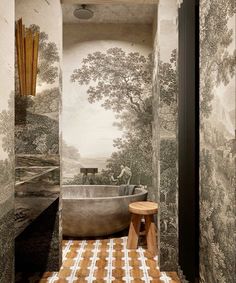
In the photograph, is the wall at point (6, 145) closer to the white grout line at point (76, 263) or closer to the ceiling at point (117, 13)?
the white grout line at point (76, 263)

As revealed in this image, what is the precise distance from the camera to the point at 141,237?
3926 mm

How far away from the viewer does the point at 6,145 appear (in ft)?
5.05

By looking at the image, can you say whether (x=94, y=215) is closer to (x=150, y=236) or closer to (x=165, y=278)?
(x=150, y=236)

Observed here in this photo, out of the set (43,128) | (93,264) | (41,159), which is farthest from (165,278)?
(43,128)

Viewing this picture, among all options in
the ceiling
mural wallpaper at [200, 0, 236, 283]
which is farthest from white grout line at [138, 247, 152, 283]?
the ceiling

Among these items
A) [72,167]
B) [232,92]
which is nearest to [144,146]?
[72,167]

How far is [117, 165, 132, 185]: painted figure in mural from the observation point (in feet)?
15.7

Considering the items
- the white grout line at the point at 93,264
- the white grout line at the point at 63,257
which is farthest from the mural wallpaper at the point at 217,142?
the white grout line at the point at 63,257

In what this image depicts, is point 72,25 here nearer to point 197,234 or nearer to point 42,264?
point 42,264

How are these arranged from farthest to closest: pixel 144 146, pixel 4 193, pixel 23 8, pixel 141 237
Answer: pixel 144 146, pixel 141 237, pixel 23 8, pixel 4 193

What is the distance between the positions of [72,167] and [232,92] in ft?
12.8

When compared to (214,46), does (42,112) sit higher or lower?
lower

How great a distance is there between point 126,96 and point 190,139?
294 centimetres

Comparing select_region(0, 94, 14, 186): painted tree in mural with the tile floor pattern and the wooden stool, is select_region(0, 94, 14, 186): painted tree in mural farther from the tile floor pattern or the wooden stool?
the wooden stool
